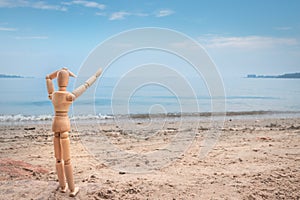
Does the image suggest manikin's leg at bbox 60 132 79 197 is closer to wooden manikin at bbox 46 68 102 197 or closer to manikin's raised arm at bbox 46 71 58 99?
wooden manikin at bbox 46 68 102 197

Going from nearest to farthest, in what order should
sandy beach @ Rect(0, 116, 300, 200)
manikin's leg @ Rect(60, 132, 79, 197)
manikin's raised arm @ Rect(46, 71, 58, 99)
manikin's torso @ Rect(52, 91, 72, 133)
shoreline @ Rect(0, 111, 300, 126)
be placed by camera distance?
1. manikin's torso @ Rect(52, 91, 72, 133)
2. manikin's leg @ Rect(60, 132, 79, 197)
3. manikin's raised arm @ Rect(46, 71, 58, 99)
4. sandy beach @ Rect(0, 116, 300, 200)
5. shoreline @ Rect(0, 111, 300, 126)

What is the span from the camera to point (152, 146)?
9109mm

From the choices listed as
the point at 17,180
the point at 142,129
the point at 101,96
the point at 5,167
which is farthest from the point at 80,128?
the point at 101,96

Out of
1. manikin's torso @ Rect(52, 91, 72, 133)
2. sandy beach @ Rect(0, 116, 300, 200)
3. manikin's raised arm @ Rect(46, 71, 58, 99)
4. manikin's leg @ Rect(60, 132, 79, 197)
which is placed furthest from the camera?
sandy beach @ Rect(0, 116, 300, 200)

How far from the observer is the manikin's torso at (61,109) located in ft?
13.9

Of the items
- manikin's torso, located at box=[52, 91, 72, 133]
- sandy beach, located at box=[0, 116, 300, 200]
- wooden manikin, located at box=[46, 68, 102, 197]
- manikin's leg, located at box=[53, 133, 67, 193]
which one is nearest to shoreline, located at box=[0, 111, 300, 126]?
sandy beach, located at box=[0, 116, 300, 200]

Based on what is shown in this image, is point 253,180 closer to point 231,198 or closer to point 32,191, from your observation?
point 231,198

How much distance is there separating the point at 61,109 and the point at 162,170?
2.90 metres

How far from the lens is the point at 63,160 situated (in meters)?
4.50

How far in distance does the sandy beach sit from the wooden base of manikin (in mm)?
169

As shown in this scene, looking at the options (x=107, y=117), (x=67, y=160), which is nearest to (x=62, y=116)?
(x=67, y=160)

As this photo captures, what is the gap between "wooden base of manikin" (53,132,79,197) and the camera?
14.4 feet

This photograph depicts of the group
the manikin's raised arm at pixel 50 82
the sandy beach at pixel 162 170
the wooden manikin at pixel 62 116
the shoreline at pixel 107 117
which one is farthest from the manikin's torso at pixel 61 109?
the shoreline at pixel 107 117

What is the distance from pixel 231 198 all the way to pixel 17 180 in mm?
3624
